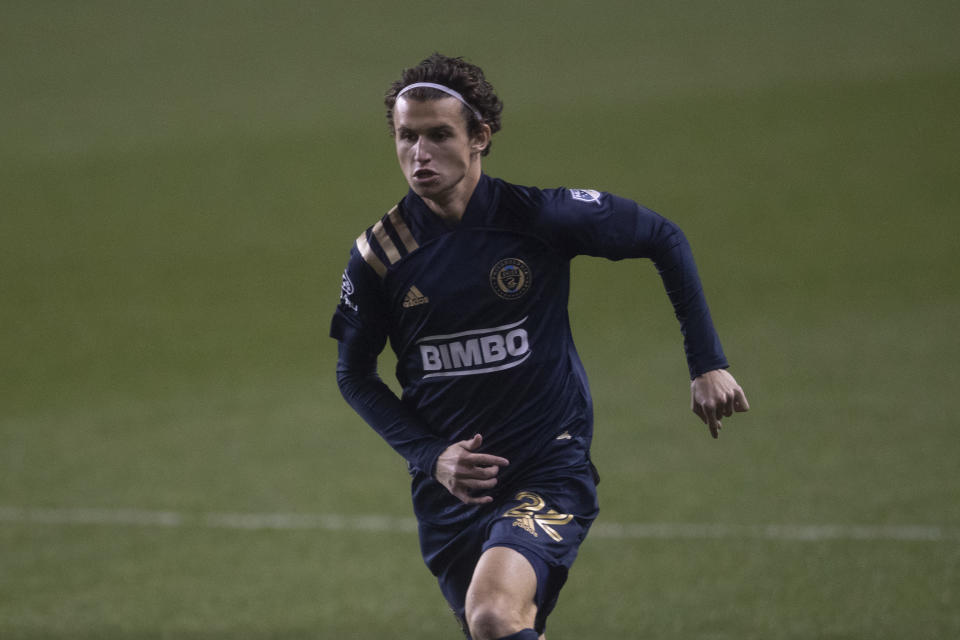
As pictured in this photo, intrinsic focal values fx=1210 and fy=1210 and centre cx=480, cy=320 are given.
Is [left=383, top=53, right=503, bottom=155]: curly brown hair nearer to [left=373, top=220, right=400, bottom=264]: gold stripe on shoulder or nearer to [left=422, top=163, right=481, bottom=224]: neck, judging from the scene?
[left=422, top=163, right=481, bottom=224]: neck

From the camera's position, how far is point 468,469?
359cm

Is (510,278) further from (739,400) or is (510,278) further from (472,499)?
(739,400)

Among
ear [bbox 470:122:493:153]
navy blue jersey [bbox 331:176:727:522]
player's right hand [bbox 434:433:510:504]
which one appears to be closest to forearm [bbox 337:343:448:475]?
navy blue jersey [bbox 331:176:727:522]

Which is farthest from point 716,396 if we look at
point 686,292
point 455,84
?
point 455,84

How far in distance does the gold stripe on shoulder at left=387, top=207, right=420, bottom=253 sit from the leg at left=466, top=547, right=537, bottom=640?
992mm

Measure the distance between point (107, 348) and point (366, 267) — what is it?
878 cm

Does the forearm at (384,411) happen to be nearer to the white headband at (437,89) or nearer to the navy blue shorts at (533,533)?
the navy blue shorts at (533,533)

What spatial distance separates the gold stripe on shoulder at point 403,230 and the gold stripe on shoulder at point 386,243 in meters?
0.03

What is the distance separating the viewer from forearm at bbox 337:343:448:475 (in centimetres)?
388

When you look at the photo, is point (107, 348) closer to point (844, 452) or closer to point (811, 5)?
point (844, 452)

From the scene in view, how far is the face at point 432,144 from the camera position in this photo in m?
3.75

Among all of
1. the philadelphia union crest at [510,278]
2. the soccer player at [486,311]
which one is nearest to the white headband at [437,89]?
the soccer player at [486,311]

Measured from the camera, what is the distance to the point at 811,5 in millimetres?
17531

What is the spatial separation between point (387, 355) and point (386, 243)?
7887mm
